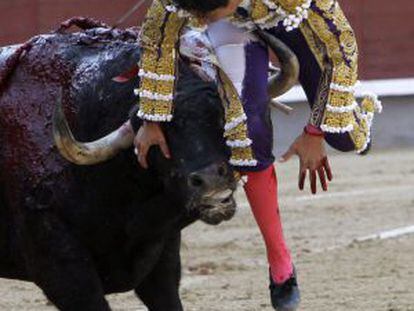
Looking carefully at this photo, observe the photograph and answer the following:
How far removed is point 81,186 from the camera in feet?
11.1

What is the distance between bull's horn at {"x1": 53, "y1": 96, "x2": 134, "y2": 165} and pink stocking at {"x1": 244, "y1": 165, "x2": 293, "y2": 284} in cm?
35

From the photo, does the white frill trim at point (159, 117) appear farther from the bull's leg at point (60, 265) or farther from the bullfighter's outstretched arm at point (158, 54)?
the bull's leg at point (60, 265)

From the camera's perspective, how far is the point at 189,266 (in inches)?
216

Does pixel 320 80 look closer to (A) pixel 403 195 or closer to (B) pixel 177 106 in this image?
(B) pixel 177 106

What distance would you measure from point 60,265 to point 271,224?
1.69 ft

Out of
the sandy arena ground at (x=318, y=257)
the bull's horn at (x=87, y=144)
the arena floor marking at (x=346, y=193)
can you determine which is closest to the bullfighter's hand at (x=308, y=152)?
the bull's horn at (x=87, y=144)

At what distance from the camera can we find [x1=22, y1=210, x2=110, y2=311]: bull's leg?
3.34 metres

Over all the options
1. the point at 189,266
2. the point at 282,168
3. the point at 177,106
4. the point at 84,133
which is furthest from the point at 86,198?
the point at 282,168

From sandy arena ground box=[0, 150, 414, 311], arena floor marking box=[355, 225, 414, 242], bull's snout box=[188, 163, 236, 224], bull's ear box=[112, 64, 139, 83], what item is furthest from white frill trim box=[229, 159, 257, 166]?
arena floor marking box=[355, 225, 414, 242]

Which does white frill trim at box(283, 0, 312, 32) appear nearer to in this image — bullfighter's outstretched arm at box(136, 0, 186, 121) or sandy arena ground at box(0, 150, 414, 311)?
→ bullfighter's outstretched arm at box(136, 0, 186, 121)

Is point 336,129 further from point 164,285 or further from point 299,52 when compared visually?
point 164,285

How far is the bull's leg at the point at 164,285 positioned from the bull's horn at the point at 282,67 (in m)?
0.54

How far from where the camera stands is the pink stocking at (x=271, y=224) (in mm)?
3426

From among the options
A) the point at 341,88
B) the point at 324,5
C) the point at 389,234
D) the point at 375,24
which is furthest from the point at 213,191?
the point at 375,24
